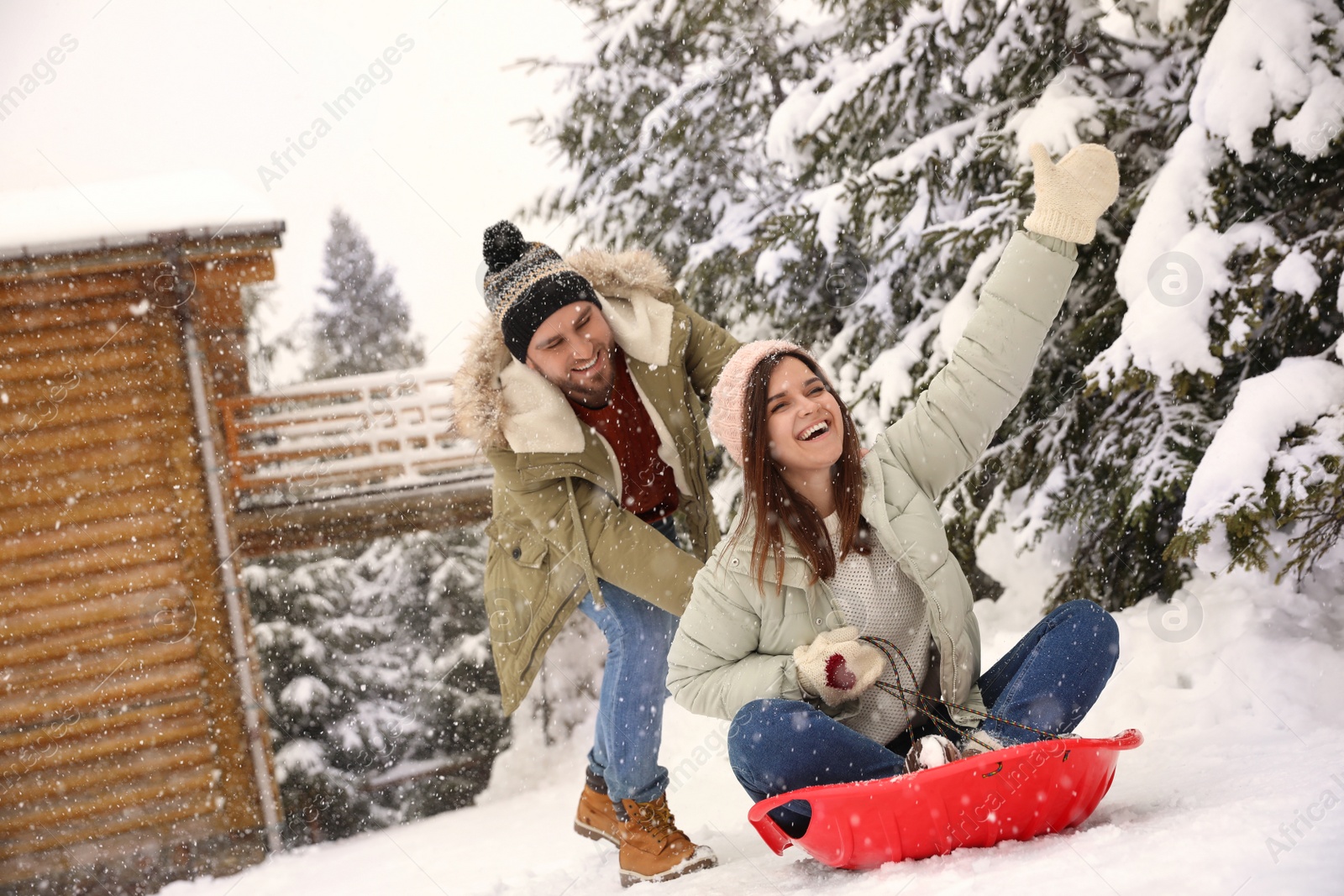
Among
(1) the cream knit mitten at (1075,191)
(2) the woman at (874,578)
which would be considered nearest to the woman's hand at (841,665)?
(2) the woman at (874,578)

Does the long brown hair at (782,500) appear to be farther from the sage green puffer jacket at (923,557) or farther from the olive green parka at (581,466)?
the olive green parka at (581,466)

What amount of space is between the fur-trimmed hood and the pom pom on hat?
13cm

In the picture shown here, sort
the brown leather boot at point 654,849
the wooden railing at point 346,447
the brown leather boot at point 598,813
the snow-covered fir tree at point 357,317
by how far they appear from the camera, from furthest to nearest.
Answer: the snow-covered fir tree at point 357,317
the wooden railing at point 346,447
the brown leather boot at point 598,813
the brown leather boot at point 654,849

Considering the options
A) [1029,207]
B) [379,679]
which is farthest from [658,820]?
[379,679]

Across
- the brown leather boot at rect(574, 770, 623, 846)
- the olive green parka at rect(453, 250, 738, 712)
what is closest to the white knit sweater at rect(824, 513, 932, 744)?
the olive green parka at rect(453, 250, 738, 712)

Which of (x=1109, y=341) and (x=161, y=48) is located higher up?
(x=161, y=48)

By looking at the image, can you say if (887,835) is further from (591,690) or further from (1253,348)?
(591,690)

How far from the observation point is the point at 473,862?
3885 millimetres

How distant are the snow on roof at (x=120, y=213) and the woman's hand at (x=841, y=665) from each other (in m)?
4.45

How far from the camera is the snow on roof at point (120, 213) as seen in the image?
15.8ft

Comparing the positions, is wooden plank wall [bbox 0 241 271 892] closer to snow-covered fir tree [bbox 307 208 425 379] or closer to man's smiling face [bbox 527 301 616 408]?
man's smiling face [bbox 527 301 616 408]

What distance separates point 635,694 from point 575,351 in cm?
93

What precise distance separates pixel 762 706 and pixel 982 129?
2.58 metres

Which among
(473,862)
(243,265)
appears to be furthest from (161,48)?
(473,862)
